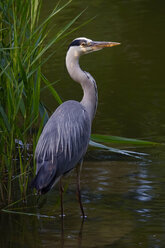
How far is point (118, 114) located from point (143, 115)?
322 mm

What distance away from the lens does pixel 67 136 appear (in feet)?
13.8

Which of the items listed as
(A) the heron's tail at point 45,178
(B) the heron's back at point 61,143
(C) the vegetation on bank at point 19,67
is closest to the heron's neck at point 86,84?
(B) the heron's back at point 61,143

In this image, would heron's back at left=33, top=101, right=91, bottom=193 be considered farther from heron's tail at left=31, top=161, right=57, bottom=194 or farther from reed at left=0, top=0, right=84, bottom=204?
reed at left=0, top=0, right=84, bottom=204

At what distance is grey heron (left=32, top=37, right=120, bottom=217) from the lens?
13.1 feet

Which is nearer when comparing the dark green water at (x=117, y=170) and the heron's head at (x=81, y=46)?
the dark green water at (x=117, y=170)

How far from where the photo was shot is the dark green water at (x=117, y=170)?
3.99 metres

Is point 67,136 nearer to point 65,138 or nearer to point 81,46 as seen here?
point 65,138

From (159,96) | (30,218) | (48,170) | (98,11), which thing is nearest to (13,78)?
(48,170)

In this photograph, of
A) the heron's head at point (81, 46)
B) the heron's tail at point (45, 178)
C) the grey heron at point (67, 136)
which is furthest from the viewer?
the heron's head at point (81, 46)

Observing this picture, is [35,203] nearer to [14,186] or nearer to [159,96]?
[14,186]

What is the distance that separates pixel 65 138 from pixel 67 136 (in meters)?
0.03

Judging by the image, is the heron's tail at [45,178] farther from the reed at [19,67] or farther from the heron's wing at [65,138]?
the reed at [19,67]

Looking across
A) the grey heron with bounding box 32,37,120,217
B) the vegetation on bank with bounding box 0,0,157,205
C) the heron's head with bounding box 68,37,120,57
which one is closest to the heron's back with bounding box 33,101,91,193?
the grey heron with bounding box 32,37,120,217

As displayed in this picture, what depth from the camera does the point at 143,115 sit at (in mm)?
6621
